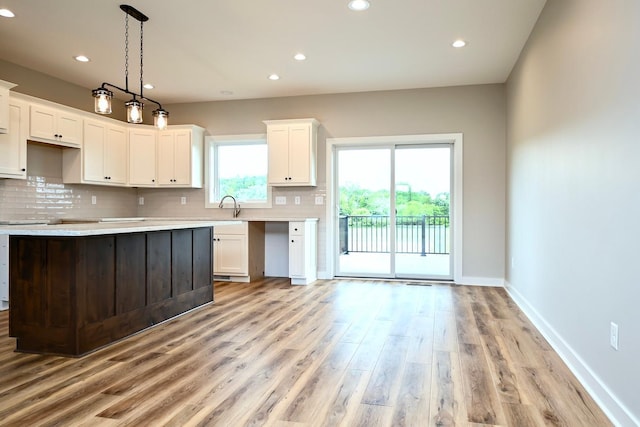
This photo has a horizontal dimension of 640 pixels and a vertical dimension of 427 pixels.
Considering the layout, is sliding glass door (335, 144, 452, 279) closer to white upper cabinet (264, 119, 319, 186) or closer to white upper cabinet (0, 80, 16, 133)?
white upper cabinet (264, 119, 319, 186)

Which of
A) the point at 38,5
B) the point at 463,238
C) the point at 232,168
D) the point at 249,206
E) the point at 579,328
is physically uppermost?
the point at 38,5

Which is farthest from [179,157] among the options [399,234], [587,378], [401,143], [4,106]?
[587,378]

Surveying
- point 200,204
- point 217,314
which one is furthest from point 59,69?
point 217,314

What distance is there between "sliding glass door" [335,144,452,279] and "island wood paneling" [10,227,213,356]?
333 centimetres

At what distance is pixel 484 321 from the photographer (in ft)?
12.3

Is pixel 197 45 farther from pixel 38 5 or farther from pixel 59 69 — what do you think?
pixel 59 69

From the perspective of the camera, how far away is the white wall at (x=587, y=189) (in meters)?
1.89

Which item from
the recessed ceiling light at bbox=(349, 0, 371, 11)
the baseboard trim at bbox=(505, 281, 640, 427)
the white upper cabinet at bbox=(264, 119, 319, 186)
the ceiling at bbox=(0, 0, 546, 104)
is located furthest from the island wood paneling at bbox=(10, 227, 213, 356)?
the baseboard trim at bbox=(505, 281, 640, 427)

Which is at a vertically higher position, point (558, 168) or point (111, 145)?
point (111, 145)

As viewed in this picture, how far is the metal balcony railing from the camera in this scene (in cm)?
582

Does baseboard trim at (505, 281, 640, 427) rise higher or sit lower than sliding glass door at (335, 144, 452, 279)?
lower

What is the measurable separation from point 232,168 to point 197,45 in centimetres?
251

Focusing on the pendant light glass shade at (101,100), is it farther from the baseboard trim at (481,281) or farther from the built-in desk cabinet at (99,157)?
the baseboard trim at (481,281)

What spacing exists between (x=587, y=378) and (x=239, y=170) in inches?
207
